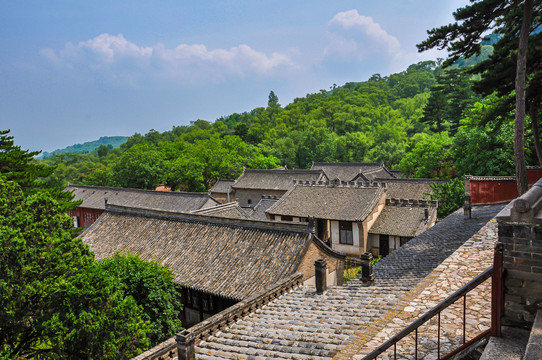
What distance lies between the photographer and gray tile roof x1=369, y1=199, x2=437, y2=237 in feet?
83.0

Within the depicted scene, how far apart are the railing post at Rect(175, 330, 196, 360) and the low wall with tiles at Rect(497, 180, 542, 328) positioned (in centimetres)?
616

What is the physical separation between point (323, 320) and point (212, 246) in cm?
851

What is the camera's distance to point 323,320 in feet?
30.9

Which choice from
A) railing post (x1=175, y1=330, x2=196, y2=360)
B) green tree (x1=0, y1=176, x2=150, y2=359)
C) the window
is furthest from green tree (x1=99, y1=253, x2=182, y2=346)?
the window

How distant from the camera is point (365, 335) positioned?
21.9ft

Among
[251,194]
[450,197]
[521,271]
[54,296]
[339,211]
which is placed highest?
[521,271]

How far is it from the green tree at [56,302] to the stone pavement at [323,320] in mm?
2490

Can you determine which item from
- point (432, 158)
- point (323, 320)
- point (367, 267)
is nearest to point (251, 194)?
point (432, 158)

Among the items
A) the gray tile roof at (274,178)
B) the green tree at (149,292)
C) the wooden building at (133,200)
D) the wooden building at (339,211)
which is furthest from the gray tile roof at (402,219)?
the green tree at (149,292)

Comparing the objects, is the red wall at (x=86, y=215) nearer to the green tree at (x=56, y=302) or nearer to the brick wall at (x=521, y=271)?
the green tree at (x=56, y=302)

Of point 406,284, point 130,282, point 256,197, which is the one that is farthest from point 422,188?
point 130,282

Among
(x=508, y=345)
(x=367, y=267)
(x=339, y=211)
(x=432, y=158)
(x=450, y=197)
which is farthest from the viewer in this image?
(x=432, y=158)

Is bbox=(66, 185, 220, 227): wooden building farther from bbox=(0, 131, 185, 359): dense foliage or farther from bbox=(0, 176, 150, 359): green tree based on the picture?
bbox=(0, 176, 150, 359): green tree

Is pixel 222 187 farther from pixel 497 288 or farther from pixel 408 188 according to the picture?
pixel 497 288
